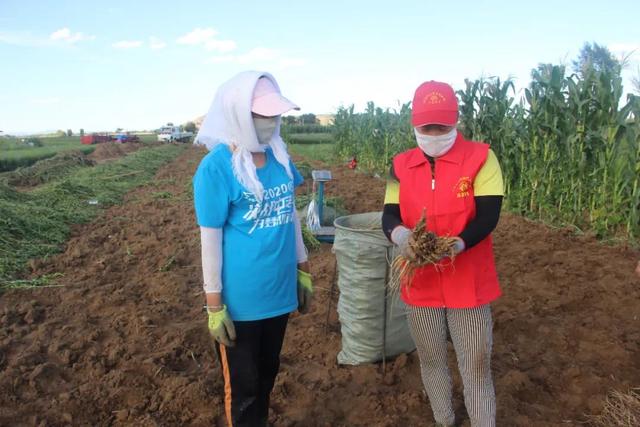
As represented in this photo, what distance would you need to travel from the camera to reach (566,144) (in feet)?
22.6

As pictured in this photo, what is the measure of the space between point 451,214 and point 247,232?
878 millimetres

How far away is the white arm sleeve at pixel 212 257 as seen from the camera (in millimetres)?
1998

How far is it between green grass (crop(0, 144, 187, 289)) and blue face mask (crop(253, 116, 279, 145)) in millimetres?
4406

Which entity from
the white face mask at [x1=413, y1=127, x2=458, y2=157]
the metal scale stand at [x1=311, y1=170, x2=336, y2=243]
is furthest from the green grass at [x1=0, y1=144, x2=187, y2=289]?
the white face mask at [x1=413, y1=127, x2=458, y2=157]

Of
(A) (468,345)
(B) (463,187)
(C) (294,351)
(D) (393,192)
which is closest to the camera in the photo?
(B) (463,187)

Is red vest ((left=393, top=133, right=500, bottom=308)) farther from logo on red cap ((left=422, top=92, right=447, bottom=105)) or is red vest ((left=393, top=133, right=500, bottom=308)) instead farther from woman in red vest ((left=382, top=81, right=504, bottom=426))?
logo on red cap ((left=422, top=92, right=447, bottom=105))

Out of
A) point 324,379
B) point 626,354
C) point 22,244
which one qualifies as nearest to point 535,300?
point 626,354

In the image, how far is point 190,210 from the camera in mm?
9367

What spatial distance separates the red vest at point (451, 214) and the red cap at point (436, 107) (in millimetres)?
147

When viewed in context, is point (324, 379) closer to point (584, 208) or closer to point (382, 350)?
point (382, 350)

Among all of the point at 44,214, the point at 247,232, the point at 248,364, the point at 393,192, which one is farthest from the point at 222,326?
the point at 44,214

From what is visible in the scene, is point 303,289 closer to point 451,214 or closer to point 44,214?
point 451,214

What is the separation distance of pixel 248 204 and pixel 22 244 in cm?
594

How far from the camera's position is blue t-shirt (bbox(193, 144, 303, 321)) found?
1.97 m
